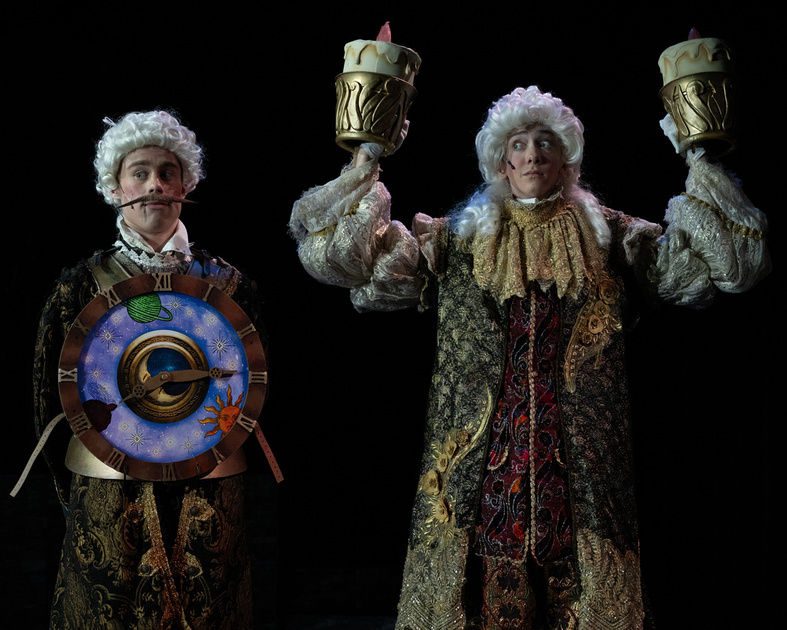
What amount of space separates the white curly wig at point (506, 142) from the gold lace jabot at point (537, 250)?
33 mm

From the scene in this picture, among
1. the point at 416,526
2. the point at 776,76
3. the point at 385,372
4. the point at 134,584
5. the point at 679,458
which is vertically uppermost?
the point at 776,76

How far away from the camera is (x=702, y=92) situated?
257 cm

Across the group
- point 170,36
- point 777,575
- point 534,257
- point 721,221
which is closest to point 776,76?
point 721,221

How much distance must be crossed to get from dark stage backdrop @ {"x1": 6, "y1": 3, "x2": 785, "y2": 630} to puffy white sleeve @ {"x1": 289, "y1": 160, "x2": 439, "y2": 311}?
96 cm

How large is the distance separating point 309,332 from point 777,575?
185 cm

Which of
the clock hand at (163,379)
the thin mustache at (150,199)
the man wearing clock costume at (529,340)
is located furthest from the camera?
the thin mustache at (150,199)

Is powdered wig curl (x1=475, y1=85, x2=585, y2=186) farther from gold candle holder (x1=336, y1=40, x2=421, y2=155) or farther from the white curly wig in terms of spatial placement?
gold candle holder (x1=336, y1=40, x2=421, y2=155)

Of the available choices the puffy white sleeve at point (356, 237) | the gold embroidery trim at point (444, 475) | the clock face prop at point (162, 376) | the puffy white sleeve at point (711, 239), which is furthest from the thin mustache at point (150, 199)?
the puffy white sleeve at point (711, 239)

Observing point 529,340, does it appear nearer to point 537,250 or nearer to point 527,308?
point 527,308

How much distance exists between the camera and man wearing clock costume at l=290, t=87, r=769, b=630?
254 centimetres

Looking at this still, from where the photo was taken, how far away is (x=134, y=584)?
261cm

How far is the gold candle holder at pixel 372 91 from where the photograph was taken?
2.59m

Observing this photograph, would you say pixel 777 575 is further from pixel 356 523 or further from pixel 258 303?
pixel 258 303

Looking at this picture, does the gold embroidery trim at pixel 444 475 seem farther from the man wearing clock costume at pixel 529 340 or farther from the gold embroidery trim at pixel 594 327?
the gold embroidery trim at pixel 594 327
